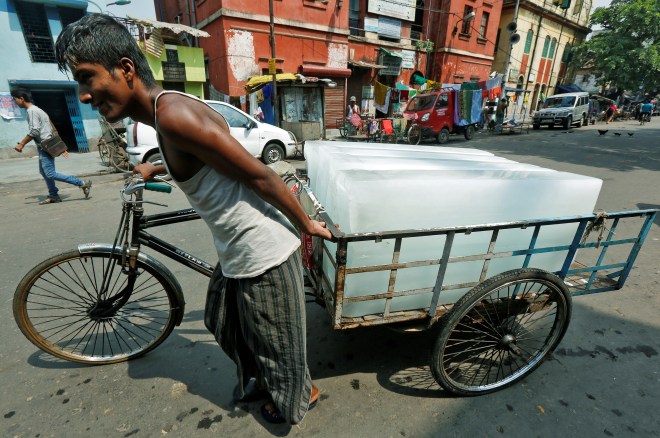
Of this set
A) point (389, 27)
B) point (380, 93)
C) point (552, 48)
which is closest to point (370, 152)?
point (380, 93)

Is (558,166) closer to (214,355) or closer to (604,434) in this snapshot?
(604,434)

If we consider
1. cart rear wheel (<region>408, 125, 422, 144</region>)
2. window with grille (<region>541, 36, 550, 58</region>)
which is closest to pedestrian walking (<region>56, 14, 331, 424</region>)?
cart rear wheel (<region>408, 125, 422, 144</region>)

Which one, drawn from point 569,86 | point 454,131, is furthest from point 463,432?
point 569,86

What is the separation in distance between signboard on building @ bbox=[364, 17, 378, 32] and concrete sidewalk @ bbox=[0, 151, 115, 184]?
1187 centimetres

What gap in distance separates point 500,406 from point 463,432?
0.96 ft

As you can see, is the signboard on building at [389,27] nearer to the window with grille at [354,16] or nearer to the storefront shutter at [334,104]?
the window with grille at [354,16]

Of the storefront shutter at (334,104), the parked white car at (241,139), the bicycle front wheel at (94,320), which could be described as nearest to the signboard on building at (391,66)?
the storefront shutter at (334,104)

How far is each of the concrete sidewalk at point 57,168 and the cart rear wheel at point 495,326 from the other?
7903 millimetres

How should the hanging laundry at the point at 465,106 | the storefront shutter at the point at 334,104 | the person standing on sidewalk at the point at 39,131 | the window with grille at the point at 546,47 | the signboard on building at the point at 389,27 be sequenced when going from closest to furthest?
the person standing on sidewalk at the point at 39,131
the hanging laundry at the point at 465,106
the storefront shutter at the point at 334,104
the signboard on building at the point at 389,27
the window with grille at the point at 546,47

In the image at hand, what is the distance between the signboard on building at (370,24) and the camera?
14.5 meters

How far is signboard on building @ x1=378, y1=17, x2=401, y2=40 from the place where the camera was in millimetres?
14984

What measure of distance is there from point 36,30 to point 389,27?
13.1 metres

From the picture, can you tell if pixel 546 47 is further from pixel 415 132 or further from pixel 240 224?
pixel 240 224

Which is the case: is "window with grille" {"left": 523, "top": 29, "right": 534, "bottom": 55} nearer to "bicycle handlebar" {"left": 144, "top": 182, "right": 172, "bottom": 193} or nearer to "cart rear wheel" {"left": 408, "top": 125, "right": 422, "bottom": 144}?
"cart rear wheel" {"left": 408, "top": 125, "right": 422, "bottom": 144}
